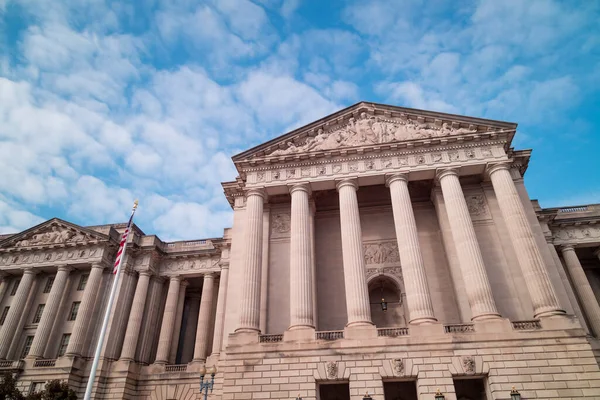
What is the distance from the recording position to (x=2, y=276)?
43.7 metres

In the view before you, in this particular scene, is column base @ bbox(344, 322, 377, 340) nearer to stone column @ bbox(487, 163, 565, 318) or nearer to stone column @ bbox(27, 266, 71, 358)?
stone column @ bbox(487, 163, 565, 318)

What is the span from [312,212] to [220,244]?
42.4 feet

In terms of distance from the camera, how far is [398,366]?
907 inches

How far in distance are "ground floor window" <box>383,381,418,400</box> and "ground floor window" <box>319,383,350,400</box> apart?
2.62 metres

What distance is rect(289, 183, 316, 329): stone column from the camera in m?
26.3

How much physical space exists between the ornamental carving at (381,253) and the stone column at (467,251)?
236 inches

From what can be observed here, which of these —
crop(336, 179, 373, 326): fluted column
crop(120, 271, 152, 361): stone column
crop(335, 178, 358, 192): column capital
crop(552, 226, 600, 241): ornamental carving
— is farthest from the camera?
crop(552, 226, 600, 241): ornamental carving

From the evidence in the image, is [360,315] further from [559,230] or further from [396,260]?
[559,230]

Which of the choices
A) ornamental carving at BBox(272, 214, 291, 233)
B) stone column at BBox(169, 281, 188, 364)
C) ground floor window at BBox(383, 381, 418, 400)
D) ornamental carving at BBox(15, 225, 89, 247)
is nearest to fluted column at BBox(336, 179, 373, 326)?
ground floor window at BBox(383, 381, 418, 400)

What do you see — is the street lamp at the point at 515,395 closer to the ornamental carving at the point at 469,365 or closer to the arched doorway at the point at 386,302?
the ornamental carving at the point at 469,365

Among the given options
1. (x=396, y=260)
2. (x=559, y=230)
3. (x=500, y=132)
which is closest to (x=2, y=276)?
(x=396, y=260)

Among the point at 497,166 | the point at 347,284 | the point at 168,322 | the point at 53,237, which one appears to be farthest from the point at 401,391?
the point at 53,237

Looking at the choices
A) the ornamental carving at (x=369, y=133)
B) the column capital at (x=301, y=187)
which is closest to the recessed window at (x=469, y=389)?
the column capital at (x=301, y=187)

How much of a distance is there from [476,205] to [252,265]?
720 inches
